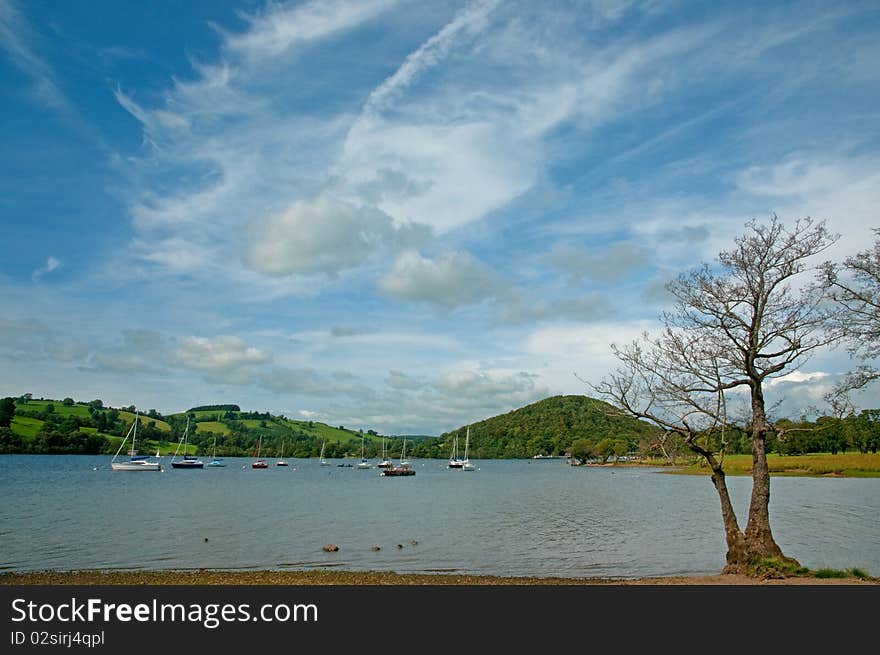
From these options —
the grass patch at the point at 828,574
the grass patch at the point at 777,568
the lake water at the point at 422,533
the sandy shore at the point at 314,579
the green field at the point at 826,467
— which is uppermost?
the green field at the point at 826,467

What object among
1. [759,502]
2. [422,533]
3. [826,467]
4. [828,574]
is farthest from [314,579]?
[826,467]

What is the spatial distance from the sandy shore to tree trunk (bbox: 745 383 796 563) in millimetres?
1234

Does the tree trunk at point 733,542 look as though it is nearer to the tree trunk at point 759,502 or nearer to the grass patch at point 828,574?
the tree trunk at point 759,502

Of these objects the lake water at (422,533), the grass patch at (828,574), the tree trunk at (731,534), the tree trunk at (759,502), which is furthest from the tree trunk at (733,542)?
the lake water at (422,533)

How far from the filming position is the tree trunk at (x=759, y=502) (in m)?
21.4

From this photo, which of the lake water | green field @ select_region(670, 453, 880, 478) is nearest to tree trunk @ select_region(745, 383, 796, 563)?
the lake water

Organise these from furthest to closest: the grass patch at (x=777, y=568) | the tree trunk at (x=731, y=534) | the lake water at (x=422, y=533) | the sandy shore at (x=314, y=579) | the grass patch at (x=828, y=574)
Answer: the lake water at (x=422, y=533) → the tree trunk at (x=731, y=534) → the sandy shore at (x=314, y=579) → the grass patch at (x=828, y=574) → the grass patch at (x=777, y=568)

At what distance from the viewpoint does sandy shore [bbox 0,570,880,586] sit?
69.7 feet

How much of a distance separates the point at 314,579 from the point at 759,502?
15948 millimetres

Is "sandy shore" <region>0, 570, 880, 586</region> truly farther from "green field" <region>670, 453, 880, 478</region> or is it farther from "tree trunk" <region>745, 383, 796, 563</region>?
"green field" <region>670, 453, 880, 478</region>

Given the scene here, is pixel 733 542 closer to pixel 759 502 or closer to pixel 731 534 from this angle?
pixel 731 534

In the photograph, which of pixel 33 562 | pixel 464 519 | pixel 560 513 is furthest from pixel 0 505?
pixel 560 513

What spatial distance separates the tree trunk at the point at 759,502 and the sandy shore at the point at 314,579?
123 cm
